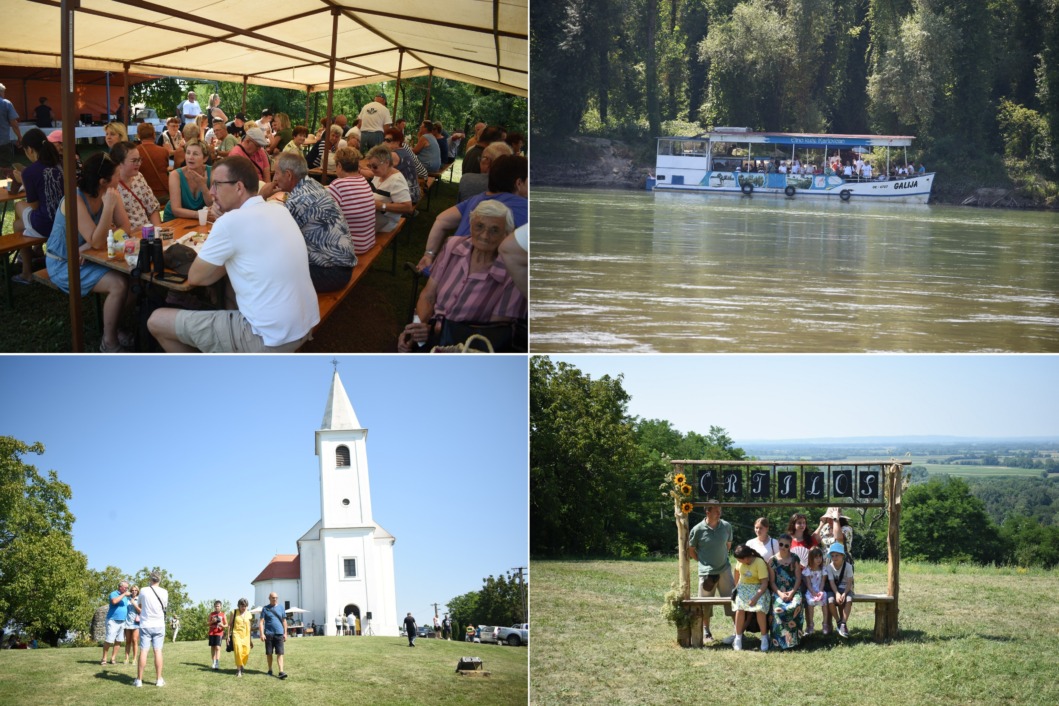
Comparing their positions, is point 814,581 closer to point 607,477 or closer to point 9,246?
point 607,477

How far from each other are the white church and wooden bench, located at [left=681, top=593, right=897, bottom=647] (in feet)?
3.53

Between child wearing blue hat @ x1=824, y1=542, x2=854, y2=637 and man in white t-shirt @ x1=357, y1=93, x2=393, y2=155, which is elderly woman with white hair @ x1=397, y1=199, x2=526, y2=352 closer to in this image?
child wearing blue hat @ x1=824, y1=542, x2=854, y2=637

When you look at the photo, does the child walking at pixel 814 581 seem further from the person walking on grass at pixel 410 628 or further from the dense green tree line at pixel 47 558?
the dense green tree line at pixel 47 558

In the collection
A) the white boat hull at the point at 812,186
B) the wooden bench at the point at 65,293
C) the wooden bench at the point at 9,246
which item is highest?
the white boat hull at the point at 812,186

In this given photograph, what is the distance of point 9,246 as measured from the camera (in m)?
3.99

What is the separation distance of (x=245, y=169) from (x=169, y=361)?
78 cm

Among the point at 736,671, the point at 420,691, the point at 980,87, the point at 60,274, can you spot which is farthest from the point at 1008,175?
the point at 60,274

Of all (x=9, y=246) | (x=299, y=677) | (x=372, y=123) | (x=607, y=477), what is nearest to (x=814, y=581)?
(x=607, y=477)

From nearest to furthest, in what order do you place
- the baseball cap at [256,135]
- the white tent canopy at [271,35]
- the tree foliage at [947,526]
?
the tree foliage at [947,526] < the white tent canopy at [271,35] < the baseball cap at [256,135]

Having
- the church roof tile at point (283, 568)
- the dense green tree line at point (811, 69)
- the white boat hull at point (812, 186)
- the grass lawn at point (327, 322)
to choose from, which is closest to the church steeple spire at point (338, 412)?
the grass lawn at point (327, 322)

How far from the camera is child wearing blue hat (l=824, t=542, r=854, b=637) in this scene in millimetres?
3695

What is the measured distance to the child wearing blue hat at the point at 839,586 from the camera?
370 centimetres

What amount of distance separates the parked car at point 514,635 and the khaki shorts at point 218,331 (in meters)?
1.30

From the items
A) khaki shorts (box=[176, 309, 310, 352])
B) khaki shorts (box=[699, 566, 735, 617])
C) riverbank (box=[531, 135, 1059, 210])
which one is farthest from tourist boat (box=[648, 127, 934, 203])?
khaki shorts (box=[176, 309, 310, 352])
